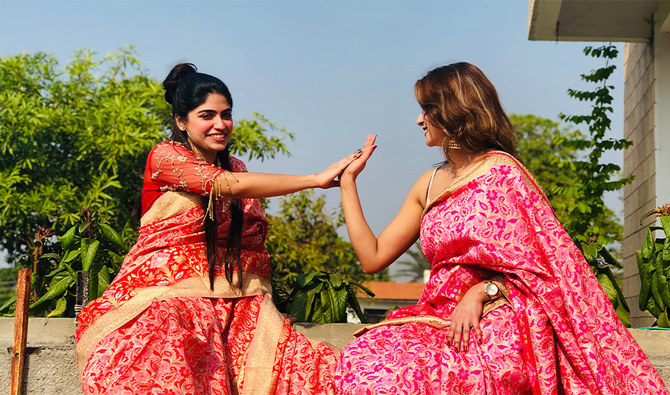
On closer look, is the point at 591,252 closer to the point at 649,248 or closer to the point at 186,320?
the point at 649,248

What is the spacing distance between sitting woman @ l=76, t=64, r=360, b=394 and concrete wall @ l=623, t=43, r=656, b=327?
4.39 meters

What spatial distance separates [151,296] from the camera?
129 inches

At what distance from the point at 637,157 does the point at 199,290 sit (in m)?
5.68

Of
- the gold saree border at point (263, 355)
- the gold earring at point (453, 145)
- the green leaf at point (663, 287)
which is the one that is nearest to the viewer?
the gold saree border at point (263, 355)

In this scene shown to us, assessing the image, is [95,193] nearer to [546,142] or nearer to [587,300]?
[587,300]

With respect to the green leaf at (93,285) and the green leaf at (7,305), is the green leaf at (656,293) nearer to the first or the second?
the green leaf at (93,285)

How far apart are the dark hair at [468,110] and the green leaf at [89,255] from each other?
2146mm

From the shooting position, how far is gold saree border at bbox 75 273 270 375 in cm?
314

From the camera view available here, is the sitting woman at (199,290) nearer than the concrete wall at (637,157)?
Yes

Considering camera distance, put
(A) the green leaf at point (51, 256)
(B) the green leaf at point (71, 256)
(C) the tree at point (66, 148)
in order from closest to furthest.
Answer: (B) the green leaf at point (71, 256)
(A) the green leaf at point (51, 256)
(C) the tree at point (66, 148)

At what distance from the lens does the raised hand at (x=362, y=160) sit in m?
3.61

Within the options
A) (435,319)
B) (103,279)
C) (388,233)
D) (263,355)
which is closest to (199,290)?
(263,355)

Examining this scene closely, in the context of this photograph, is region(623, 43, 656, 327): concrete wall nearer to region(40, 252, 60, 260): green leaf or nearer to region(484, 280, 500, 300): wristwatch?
region(484, 280, 500, 300): wristwatch

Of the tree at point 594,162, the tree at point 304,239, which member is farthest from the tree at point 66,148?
the tree at point 594,162
